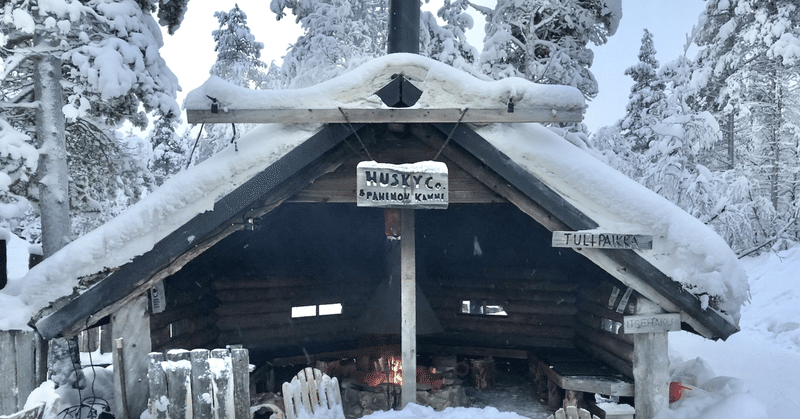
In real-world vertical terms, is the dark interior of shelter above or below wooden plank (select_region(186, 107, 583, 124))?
below

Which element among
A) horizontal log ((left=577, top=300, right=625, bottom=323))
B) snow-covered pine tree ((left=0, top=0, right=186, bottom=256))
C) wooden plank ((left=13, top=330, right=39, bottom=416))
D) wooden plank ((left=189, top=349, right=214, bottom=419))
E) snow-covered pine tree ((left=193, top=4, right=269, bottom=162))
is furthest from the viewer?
snow-covered pine tree ((left=193, top=4, right=269, bottom=162))

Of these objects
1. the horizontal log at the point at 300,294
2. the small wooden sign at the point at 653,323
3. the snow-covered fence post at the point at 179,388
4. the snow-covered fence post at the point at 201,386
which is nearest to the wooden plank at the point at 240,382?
the snow-covered fence post at the point at 201,386

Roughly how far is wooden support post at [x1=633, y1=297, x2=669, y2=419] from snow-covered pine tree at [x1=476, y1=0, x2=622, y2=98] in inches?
406

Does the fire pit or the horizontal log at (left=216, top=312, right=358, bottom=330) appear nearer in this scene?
the fire pit

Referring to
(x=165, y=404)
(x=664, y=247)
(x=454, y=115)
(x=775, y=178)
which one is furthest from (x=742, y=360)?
(x=775, y=178)

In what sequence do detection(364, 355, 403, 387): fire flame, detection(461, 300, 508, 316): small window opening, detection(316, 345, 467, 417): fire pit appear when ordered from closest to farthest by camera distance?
detection(316, 345, 467, 417): fire pit
detection(364, 355, 403, 387): fire flame
detection(461, 300, 508, 316): small window opening

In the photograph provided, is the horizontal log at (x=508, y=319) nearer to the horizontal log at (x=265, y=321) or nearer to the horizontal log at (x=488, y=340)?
the horizontal log at (x=488, y=340)

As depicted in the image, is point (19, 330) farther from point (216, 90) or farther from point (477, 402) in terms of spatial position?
point (477, 402)

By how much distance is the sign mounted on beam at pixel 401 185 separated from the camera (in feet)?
19.0

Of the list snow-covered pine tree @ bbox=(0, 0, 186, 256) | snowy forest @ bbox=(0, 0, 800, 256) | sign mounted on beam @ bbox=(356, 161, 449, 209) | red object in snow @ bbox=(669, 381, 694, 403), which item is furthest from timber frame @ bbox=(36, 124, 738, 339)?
snow-covered pine tree @ bbox=(0, 0, 186, 256)

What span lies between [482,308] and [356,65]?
7.45m

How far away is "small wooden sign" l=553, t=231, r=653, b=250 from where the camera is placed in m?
5.96

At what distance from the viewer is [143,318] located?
252 inches

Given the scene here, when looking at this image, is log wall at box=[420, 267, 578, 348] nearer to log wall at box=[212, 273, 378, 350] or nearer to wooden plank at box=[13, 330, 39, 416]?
log wall at box=[212, 273, 378, 350]
